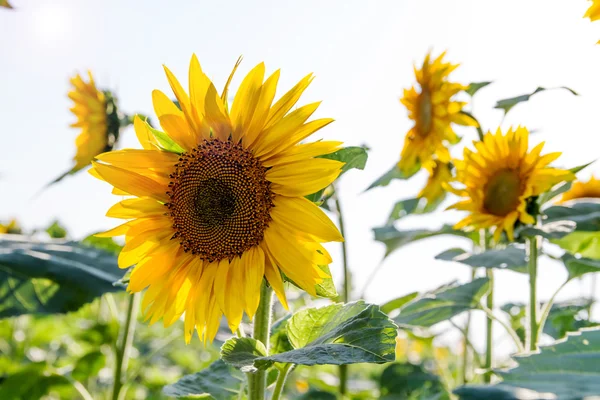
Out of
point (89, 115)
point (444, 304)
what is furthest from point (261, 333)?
point (89, 115)

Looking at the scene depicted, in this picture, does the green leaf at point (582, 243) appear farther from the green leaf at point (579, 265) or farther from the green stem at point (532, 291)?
the green stem at point (532, 291)

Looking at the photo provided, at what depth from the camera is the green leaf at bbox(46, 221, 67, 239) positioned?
3.02 meters

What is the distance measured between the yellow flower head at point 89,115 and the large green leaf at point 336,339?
1.44 meters

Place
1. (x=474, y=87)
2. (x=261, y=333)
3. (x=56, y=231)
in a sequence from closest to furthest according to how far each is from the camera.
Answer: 1. (x=261, y=333)
2. (x=474, y=87)
3. (x=56, y=231)

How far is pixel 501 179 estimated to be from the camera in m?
1.80

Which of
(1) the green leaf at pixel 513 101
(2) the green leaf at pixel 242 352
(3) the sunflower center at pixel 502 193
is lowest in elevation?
(2) the green leaf at pixel 242 352

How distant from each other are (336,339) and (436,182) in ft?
4.39

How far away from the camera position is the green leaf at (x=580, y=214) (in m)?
1.56

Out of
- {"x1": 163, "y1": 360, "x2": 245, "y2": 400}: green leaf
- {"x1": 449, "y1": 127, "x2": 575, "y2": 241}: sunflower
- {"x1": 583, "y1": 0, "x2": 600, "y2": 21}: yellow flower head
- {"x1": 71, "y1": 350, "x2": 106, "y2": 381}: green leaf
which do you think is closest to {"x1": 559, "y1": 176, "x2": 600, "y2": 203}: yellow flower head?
{"x1": 449, "y1": 127, "x2": 575, "y2": 241}: sunflower

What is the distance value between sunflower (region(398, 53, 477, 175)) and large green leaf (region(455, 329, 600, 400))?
1397 millimetres

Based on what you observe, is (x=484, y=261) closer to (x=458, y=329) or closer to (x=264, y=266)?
(x=458, y=329)

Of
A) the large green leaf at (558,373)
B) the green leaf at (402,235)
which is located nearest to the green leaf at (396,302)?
the green leaf at (402,235)

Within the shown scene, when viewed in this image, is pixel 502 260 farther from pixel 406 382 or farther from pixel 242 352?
pixel 406 382

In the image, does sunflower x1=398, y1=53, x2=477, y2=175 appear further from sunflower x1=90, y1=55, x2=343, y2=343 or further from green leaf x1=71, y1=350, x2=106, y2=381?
green leaf x1=71, y1=350, x2=106, y2=381
